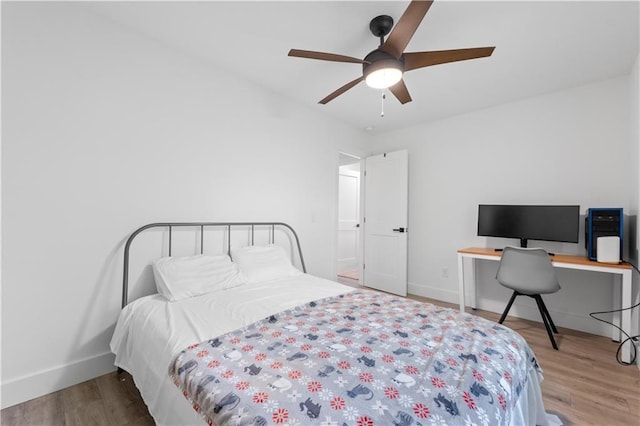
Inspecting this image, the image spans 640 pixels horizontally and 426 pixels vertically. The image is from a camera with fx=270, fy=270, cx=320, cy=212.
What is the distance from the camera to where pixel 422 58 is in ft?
5.82

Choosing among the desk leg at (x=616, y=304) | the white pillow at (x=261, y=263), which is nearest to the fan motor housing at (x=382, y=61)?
the white pillow at (x=261, y=263)

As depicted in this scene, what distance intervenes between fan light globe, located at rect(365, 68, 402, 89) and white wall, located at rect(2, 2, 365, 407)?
4.80ft

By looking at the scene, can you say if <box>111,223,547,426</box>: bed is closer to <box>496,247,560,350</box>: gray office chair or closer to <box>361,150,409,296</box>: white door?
<box>496,247,560,350</box>: gray office chair

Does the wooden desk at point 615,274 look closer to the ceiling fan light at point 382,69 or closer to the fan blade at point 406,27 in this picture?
the ceiling fan light at point 382,69

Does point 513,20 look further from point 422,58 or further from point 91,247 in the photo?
point 91,247

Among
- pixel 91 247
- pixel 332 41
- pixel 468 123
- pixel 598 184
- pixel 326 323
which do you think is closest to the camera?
pixel 326 323

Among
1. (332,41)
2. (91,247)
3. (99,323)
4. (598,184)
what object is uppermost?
(332,41)

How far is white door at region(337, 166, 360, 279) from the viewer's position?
579 centimetres

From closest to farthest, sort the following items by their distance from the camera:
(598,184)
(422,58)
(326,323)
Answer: (326,323) < (422,58) < (598,184)

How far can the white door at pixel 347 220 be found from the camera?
19.0ft

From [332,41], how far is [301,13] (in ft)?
1.17

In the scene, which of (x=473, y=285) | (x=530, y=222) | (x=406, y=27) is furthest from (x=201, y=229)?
(x=530, y=222)

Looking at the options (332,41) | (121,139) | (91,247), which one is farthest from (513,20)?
(91,247)

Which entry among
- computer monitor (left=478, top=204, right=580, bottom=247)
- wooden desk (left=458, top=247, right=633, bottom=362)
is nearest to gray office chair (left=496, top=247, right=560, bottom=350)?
wooden desk (left=458, top=247, right=633, bottom=362)
